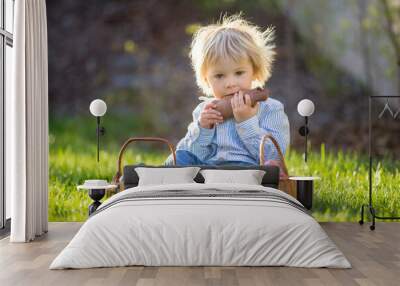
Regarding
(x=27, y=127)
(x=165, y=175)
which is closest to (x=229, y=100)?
(x=165, y=175)

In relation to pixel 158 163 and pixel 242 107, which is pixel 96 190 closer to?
pixel 158 163

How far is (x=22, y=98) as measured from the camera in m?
5.80

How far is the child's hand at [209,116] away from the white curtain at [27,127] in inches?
72.1

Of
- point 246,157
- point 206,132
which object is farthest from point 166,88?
point 246,157

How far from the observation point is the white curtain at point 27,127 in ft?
19.0

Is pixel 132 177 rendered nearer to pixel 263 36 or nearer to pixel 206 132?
pixel 206 132

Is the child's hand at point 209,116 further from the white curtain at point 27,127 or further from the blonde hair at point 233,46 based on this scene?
the white curtain at point 27,127

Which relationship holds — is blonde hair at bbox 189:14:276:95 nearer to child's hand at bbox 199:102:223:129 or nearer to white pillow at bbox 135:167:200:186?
child's hand at bbox 199:102:223:129

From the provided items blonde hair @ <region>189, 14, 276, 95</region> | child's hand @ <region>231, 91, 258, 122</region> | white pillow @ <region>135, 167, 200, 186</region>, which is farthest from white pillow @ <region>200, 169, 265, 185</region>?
blonde hair @ <region>189, 14, 276, 95</region>

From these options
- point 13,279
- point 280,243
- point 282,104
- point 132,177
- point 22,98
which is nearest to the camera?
point 13,279

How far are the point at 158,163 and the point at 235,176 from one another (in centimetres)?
Answer: 141

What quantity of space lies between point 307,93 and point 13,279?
4467 mm

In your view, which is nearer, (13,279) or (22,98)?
(13,279)

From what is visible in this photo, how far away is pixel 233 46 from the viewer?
7.06 meters
